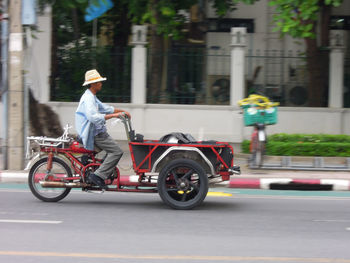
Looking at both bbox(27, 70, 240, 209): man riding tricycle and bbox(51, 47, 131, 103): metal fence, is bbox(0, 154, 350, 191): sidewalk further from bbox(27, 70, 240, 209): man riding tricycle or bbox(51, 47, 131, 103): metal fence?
bbox(51, 47, 131, 103): metal fence

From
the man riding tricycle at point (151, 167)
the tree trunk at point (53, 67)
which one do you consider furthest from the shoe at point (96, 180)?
the tree trunk at point (53, 67)

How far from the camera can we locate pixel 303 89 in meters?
14.4

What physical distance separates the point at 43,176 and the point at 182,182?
2.07 m

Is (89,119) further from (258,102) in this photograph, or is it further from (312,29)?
(312,29)

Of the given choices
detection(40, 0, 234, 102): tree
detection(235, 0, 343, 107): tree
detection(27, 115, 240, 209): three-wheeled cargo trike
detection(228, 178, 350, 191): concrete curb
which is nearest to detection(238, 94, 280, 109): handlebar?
detection(235, 0, 343, 107): tree

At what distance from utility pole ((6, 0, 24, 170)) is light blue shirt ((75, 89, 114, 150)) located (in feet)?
11.7

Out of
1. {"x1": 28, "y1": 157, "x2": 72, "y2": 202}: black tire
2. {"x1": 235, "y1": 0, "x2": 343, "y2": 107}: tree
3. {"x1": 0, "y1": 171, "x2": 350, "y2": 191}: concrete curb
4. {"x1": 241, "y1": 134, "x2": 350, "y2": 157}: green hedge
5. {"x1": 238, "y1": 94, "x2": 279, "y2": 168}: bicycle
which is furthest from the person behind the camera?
{"x1": 241, "y1": 134, "x2": 350, "y2": 157}: green hedge

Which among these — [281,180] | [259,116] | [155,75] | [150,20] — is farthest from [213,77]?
[281,180]

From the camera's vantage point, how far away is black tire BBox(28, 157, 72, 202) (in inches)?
322

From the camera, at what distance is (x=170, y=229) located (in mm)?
6738

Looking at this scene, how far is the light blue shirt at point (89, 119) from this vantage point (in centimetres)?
772

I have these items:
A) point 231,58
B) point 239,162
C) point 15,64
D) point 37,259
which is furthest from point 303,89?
point 37,259

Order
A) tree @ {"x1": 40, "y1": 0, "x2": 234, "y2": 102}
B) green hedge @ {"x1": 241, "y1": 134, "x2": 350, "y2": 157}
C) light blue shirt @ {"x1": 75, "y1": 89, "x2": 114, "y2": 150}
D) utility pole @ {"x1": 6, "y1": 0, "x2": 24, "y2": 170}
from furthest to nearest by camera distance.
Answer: tree @ {"x1": 40, "y1": 0, "x2": 234, "y2": 102}
green hedge @ {"x1": 241, "y1": 134, "x2": 350, "y2": 157}
utility pole @ {"x1": 6, "y1": 0, "x2": 24, "y2": 170}
light blue shirt @ {"x1": 75, "y1": 89, "x2": 114, "y2": 150}

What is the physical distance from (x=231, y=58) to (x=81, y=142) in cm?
699
